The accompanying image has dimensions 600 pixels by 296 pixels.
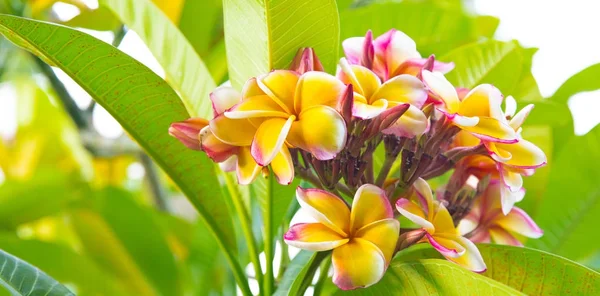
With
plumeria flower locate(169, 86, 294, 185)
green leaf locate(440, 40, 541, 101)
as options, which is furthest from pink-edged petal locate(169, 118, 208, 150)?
green leaf locate(440, 40, 541, 101)

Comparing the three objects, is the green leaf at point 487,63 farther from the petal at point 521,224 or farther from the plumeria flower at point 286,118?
the plumeria flower at point 286,118

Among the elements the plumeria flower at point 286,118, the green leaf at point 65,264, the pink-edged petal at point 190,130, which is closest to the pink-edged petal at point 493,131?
the plumeria flower at point 286,118

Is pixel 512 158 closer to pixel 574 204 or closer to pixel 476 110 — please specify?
pixel 476 110

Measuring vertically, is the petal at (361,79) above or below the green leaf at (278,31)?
Answer: below

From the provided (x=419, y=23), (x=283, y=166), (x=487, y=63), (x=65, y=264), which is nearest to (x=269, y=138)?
(x=283, y=166)

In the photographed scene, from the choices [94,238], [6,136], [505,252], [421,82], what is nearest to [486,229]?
[505,252]

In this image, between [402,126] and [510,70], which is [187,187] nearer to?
[402,126]
